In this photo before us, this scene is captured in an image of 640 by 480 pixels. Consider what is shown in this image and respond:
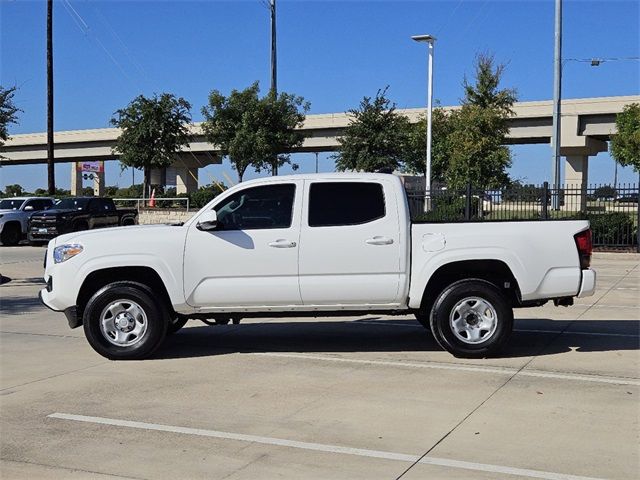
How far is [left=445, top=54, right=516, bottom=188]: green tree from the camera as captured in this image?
1382 inches

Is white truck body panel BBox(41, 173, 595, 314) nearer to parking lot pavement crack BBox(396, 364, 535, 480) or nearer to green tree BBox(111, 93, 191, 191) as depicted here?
parking lot pavement crack BBox(396, 364, 535, 480)

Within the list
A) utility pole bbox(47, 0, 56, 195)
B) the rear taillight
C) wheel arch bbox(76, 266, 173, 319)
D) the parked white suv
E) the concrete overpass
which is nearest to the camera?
the rear taillight

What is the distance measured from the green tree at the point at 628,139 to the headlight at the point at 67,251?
38086 mm

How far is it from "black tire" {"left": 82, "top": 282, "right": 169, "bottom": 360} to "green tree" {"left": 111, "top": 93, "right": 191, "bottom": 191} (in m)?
33.9

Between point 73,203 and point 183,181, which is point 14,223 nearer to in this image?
point 73,203

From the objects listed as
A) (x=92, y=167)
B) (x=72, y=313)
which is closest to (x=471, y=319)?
(x=72, y=313)

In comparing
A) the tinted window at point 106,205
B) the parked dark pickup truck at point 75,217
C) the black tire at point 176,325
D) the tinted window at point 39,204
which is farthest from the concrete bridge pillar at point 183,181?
the black tire at point 176,325

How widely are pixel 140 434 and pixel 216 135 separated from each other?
113 feet

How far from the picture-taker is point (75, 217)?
27672mm

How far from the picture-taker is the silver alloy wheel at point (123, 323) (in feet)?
28.2

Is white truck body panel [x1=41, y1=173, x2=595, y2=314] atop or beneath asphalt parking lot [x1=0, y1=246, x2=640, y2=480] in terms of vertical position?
atop

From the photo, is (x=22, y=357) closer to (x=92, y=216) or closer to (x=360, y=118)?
(x=92, y=216)

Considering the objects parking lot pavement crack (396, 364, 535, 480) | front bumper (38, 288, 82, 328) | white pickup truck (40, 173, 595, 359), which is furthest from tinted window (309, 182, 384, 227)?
front bumper (38, 288, 82, 328)

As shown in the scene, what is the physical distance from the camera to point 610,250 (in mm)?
24109
